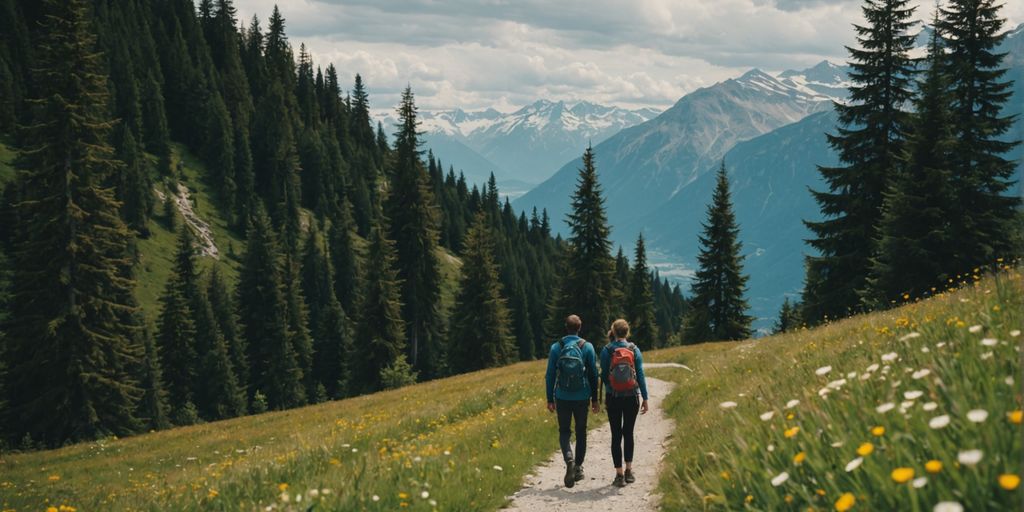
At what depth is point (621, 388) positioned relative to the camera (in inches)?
400

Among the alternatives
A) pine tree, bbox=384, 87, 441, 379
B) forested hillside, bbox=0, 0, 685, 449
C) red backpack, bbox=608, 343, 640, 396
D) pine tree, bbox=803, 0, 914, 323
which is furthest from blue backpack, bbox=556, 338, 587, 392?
pine tree, bbox=384, 87, 441, 379

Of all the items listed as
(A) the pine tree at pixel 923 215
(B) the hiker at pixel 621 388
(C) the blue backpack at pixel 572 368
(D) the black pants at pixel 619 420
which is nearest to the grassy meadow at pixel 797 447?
(D) the black pants at pixel 619 420

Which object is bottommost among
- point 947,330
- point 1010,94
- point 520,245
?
point 520,245

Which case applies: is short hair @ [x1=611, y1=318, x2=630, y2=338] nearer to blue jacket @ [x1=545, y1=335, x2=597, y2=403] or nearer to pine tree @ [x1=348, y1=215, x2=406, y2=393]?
blue jacket @ [x1=545, y1=335, x2=597, y2=403]

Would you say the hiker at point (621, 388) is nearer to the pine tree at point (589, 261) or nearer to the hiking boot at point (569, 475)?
the hiking boot at point (569, 475)

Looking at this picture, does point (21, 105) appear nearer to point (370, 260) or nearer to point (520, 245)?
point (370, 260)

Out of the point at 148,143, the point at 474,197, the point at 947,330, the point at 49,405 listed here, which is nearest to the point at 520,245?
the point at 474,197

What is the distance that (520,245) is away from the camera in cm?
14588

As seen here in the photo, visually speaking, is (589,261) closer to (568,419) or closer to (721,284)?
(721,284)

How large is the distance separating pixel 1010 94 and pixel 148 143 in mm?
119652

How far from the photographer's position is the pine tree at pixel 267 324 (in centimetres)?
7106

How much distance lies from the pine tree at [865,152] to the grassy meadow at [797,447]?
17802mm

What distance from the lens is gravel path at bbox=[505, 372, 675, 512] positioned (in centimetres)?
923

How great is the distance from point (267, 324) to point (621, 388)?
68518mm
